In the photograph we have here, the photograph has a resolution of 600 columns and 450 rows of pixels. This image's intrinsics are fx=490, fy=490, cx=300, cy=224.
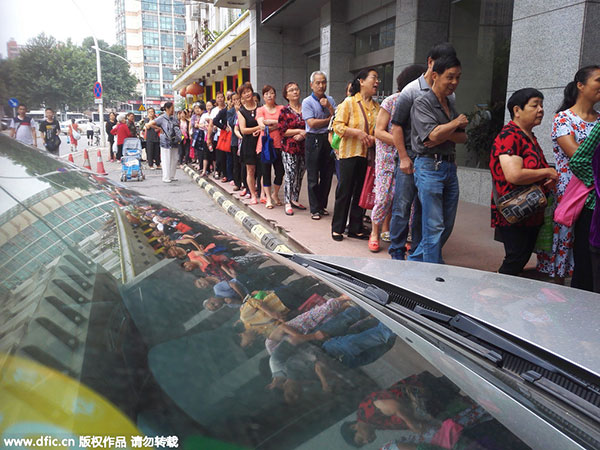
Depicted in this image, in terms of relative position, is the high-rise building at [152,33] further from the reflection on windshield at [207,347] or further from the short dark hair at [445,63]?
the reflection on windshield at [207,347]

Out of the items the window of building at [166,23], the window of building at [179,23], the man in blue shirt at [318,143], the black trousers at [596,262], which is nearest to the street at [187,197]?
the man in blue shirt at [318,143]

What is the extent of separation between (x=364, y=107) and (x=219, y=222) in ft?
10.4

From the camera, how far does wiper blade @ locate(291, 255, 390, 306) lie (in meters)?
1.82

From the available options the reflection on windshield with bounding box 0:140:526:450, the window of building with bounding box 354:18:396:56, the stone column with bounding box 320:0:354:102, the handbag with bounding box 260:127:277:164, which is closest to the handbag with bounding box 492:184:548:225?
the reflection on windshield with bounding box 0:140:526:450

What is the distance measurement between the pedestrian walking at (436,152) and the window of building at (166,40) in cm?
8303

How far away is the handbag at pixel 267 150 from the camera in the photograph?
306 inches

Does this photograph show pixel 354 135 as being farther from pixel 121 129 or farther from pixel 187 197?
pixel 121 129

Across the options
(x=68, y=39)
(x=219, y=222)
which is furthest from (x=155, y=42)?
(x=68, y=39)

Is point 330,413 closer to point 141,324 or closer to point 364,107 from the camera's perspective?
point 141,324

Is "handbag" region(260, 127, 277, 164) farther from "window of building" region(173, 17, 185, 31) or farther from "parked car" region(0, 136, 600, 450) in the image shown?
"window of building" region(173, 17, 185, 31)

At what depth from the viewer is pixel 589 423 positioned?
47.5 inches

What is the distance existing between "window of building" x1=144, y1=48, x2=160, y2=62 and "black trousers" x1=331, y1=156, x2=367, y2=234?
84772mm

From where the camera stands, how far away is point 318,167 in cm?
680

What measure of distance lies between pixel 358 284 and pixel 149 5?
7576 centimetres
